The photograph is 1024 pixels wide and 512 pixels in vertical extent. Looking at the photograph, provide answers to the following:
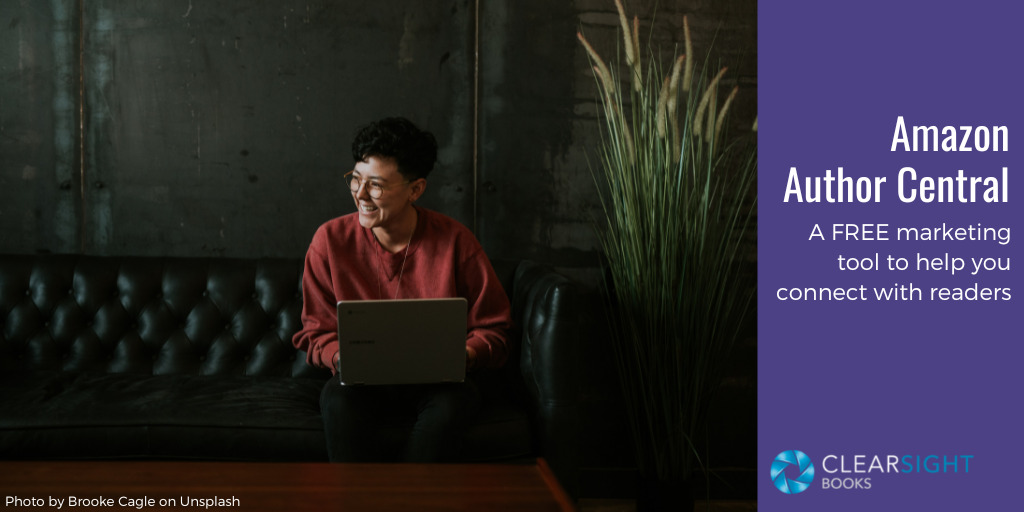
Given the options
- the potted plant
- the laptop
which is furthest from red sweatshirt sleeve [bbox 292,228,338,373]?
the potted plant

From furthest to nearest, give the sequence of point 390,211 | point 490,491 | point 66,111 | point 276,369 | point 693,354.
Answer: point 66,111, point 276,369, point 693,354, point 390,211, point 490,491

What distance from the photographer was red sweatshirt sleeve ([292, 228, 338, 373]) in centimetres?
220

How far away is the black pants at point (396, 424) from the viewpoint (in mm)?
1960

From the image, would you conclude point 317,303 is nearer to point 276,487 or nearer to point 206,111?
point 276,487

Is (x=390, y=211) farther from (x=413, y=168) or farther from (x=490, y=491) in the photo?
(x=490, y=491)

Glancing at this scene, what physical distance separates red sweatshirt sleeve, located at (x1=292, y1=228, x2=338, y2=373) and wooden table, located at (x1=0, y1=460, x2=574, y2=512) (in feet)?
2.40

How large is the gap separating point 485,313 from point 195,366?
3.38 feet

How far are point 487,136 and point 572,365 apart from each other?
3.72 ft

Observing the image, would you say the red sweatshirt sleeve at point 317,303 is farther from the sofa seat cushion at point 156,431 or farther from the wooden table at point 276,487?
the wooden table at point 276,487

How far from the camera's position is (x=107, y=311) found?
2617mm

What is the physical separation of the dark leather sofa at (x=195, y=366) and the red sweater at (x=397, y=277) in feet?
0.42
